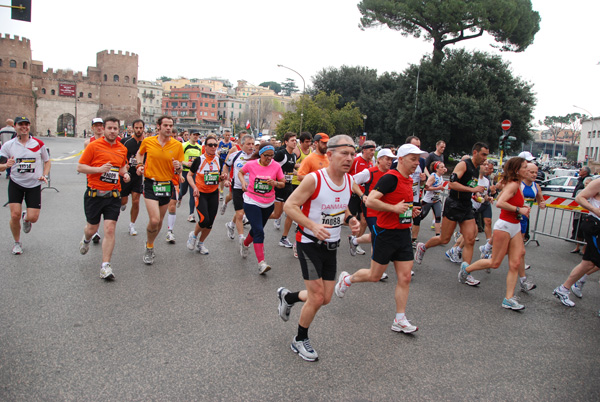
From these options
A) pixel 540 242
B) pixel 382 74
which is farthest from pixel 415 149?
pixel 382 74

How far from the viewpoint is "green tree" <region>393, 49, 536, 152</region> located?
113ft

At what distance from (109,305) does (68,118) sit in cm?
11538

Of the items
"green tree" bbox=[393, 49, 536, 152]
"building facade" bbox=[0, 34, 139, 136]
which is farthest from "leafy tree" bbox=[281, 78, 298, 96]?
"green tree" bbox=[393, 49, 536, 152]

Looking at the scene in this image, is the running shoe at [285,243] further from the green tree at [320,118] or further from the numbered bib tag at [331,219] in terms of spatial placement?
the green tree at [320,118]

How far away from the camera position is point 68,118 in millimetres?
104938

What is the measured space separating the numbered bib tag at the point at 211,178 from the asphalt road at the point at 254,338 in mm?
1329

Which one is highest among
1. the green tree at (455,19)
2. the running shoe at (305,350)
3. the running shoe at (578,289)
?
the green tree at (455,19)

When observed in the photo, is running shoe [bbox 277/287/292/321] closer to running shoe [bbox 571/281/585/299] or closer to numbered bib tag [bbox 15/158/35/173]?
running shoe [bbox 571/281/585/299]

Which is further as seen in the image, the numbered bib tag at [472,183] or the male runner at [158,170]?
the numbered bib tag at [472,183]

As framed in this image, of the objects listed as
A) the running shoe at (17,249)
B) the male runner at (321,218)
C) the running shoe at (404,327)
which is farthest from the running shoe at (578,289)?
the running shoe at (17,249)

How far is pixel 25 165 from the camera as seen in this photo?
6523 millimetres

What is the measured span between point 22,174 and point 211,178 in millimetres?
2757

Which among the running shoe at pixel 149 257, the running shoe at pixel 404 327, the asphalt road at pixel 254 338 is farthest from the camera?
the running shoe at pixel 149 257

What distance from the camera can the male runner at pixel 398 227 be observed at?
4.44m
